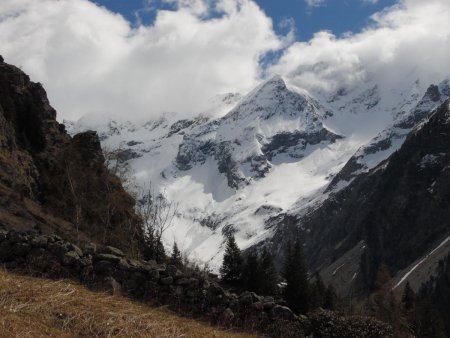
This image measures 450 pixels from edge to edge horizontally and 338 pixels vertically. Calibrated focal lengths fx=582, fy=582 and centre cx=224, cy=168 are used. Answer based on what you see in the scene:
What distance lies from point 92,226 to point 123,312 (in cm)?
3502

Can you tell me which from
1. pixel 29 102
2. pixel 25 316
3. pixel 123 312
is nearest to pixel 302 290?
pixel 123 312

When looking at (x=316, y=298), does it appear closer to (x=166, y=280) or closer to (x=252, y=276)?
(x=252, y=276)

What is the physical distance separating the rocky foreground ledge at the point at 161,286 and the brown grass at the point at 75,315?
30.2 inches

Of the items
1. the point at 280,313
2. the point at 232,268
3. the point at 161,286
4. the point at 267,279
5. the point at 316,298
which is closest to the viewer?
the point at 161,286

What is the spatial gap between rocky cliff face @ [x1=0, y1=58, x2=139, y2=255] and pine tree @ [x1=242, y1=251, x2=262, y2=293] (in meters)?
8.84

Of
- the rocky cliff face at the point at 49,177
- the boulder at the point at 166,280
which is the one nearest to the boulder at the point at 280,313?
the boulder at the point at 166,280

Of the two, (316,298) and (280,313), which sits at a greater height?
(316,298)

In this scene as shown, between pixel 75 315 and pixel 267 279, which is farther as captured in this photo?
pixel 267 279

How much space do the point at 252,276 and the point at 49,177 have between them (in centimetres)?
2185

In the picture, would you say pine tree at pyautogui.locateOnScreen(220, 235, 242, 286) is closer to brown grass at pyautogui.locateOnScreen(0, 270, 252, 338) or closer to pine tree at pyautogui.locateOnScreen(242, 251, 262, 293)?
pine tree at pyautogui.locateOnScreen(242, 251, 262, 293)

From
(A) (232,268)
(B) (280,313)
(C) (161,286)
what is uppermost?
(A) (232,268)

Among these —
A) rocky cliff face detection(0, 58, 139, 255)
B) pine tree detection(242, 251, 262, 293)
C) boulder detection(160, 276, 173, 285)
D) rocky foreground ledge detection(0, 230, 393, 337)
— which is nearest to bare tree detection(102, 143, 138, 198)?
rocky cliff face detection(0, 58, 139, 255)

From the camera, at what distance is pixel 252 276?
3994 centimetres

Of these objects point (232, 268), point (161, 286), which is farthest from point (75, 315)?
point (232, 268)
